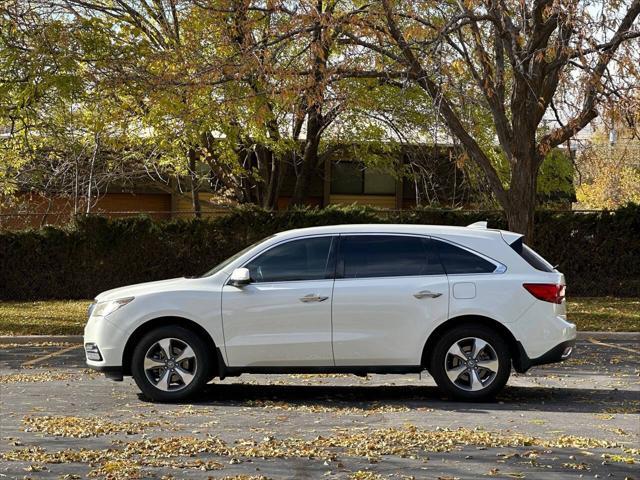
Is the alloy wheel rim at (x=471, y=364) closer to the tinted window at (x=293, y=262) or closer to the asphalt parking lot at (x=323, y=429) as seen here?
the asphalt parking lot at (x=323, y=429)

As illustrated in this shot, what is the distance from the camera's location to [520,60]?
1675 centimetres

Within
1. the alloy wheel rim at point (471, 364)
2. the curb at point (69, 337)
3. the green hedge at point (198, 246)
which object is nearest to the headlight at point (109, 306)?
the alloy wheel rim at point (471, 364)

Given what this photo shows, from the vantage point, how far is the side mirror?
31.2 ft

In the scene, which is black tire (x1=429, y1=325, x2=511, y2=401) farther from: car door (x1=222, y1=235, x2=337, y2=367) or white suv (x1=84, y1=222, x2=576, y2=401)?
car door (x1=222, y1=235, x2=337, y2=367)

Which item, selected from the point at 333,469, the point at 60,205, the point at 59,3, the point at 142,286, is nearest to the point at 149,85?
the point at 59,3

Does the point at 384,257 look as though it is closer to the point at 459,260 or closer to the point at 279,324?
the point at 459,260

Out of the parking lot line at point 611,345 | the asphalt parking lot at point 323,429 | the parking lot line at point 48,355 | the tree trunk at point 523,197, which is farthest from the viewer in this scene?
the tree trunk at point 523,197

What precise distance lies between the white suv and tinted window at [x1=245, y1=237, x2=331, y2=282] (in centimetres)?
3

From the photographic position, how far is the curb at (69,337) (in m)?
15.6

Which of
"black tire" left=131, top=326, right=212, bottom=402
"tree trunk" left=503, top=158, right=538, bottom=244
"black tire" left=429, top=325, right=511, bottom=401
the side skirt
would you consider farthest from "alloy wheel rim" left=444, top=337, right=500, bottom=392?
"tree trunk" left=503, top=158, right=538, bottom=244

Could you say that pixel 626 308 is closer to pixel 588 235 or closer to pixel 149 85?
pixel 588 235

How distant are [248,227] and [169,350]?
42.9 feet

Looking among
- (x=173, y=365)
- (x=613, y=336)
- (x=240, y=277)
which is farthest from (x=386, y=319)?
(x=613, y=336)

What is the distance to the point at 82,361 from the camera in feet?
42.8
